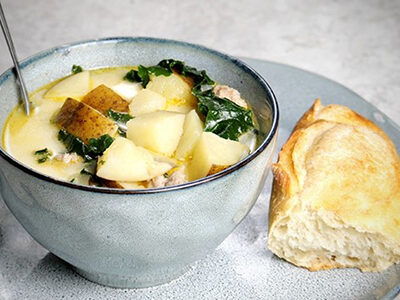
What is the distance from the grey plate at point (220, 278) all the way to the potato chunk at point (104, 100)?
21.9 inches

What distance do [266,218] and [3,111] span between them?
112 centimetres

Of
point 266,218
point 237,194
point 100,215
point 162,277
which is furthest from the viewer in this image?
point 266,218

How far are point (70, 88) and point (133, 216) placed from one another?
0.85m

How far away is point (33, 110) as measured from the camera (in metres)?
2.42

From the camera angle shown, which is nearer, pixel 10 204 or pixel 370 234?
pixel 10 204

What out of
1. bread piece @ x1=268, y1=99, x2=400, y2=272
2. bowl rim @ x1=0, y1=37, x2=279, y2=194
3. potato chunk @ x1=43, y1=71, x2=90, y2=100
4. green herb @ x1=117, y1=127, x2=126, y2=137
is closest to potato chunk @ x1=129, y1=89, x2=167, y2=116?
green herb @ x1=117, y1=127, x2=126, y2=137

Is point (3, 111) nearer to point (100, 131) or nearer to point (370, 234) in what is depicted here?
point (100, 131)

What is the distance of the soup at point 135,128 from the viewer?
80.1 inches

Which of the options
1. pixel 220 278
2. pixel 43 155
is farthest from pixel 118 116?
pixel 220 278

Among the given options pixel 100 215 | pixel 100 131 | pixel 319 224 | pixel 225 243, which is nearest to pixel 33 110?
pixel 100 131

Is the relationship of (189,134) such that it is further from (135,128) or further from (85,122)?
(85,122)

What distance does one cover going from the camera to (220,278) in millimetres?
2250

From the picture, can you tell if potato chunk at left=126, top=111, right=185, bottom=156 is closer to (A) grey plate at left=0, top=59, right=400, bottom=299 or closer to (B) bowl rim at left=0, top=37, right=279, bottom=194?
(B) bowl rim at left=0, top=37, right=279, bottom=194

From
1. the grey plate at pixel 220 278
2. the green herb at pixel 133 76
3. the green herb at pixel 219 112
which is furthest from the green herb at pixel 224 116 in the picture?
the grey plate at pixel 220 278
